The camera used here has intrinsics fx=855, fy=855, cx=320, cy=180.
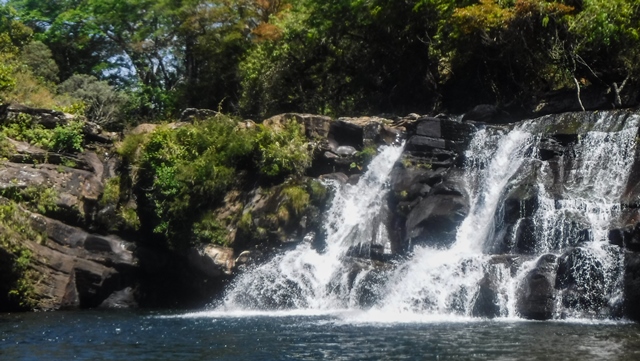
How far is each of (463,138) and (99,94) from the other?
19.5m

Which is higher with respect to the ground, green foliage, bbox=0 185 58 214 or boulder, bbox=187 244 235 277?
green foliage, bbox=0 185 58 214

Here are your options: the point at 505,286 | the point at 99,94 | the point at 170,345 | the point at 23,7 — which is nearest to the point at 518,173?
the point at 505,286

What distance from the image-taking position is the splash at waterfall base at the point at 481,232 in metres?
18.5

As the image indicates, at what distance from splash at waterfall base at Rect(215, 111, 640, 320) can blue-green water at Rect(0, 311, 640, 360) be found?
4.21 feet

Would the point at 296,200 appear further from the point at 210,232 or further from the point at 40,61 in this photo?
the point at 40,61

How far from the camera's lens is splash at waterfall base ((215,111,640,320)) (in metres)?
18.5

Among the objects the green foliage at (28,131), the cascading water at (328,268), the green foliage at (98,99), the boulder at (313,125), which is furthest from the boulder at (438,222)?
the green foliage at (98,99)

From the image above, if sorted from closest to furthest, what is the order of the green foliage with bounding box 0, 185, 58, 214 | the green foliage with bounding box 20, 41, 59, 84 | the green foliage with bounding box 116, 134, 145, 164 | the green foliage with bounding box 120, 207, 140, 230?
the green foliage with bounding box 0, 185, 58, 214 < the green foliage with bounding box 120, 207, 140, 230 < the green foliage with bounding box 116, 134, 145, 164 < the green foliage with bounding box 20, 41, 59, 84

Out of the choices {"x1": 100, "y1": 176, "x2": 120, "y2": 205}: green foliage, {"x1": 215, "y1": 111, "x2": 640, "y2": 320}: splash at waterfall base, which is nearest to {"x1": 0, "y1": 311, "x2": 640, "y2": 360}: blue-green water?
{"x1": 215, "y1": 111, "x2": 640, "y2": 320}: splash at waterfall base

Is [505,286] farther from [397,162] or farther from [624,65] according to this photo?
[624,65]

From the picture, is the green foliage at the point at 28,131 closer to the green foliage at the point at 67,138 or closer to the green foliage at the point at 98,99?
the green foliage at the point at 67,138

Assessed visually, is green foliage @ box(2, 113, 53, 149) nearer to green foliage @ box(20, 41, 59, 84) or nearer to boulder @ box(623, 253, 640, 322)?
green foliage @ box(20, 41, 59, 84)

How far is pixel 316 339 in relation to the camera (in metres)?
15.6

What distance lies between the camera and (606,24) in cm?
2602
